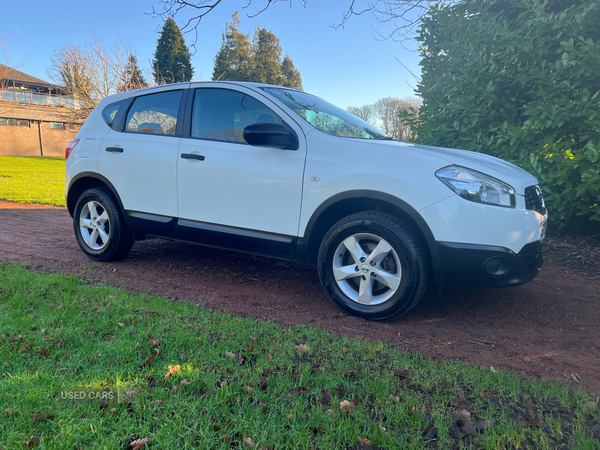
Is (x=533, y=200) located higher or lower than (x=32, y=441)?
higher

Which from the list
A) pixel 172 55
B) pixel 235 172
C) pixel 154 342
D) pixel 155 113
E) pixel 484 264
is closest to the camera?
pixel 154 342

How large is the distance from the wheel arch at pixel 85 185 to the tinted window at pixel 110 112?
664 millimetres

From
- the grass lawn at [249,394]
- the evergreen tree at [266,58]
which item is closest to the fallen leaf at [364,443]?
the grass lawn at [249,394]

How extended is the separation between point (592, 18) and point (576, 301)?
3.60 metres

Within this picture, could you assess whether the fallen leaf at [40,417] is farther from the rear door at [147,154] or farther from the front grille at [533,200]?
the front grille at [533,200]

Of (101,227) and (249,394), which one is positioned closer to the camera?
(249,394)

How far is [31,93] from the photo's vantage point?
1462 inches

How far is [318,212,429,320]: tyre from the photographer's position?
3.32m

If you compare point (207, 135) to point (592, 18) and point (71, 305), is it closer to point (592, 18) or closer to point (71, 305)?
point (71, 305)

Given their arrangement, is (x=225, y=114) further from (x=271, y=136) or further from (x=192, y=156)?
(x=271, y=136)

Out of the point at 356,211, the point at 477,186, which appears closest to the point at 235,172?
the point at 356,211

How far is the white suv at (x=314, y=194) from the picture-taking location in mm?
3178

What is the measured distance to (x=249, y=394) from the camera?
2283mm

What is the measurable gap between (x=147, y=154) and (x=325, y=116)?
77.2 inches
